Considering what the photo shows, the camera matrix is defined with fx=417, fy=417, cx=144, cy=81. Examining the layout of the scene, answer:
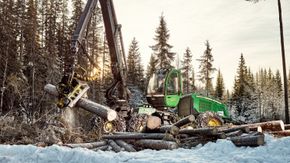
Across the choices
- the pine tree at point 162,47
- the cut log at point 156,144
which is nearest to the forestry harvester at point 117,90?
the cut log at point 156,144

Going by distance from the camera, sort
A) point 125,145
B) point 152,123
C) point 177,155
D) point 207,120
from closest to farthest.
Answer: point 177,155, point 125,145, point 152,123, point 207,120

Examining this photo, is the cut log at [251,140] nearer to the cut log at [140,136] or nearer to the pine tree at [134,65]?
the cut log at [140,136]

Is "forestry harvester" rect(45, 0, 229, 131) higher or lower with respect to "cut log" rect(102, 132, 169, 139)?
higher

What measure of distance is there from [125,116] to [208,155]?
8530mm

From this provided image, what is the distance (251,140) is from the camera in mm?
9625

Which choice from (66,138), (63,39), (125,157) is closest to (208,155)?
(125,157)

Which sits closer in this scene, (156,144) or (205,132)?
(205,132)

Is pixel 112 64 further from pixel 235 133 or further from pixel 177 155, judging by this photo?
pixel 177 155

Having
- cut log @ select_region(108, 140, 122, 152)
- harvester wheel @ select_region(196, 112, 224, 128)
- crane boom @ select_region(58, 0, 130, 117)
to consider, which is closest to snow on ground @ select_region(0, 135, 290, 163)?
cut log @ select_region(108, 140, 122, 152)

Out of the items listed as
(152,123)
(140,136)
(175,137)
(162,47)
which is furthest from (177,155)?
(162,47)

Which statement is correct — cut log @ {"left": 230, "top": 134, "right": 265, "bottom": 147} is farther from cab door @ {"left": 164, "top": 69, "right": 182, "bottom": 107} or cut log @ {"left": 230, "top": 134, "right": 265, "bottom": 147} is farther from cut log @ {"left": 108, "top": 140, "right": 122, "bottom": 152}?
cab door @ {"left": 164, "top": 69, "right": 182, "bottom": 107}

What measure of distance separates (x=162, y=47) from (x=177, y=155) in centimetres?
4850

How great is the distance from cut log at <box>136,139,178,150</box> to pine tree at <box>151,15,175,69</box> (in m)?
43.3

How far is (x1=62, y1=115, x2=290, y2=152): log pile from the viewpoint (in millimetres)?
11109
